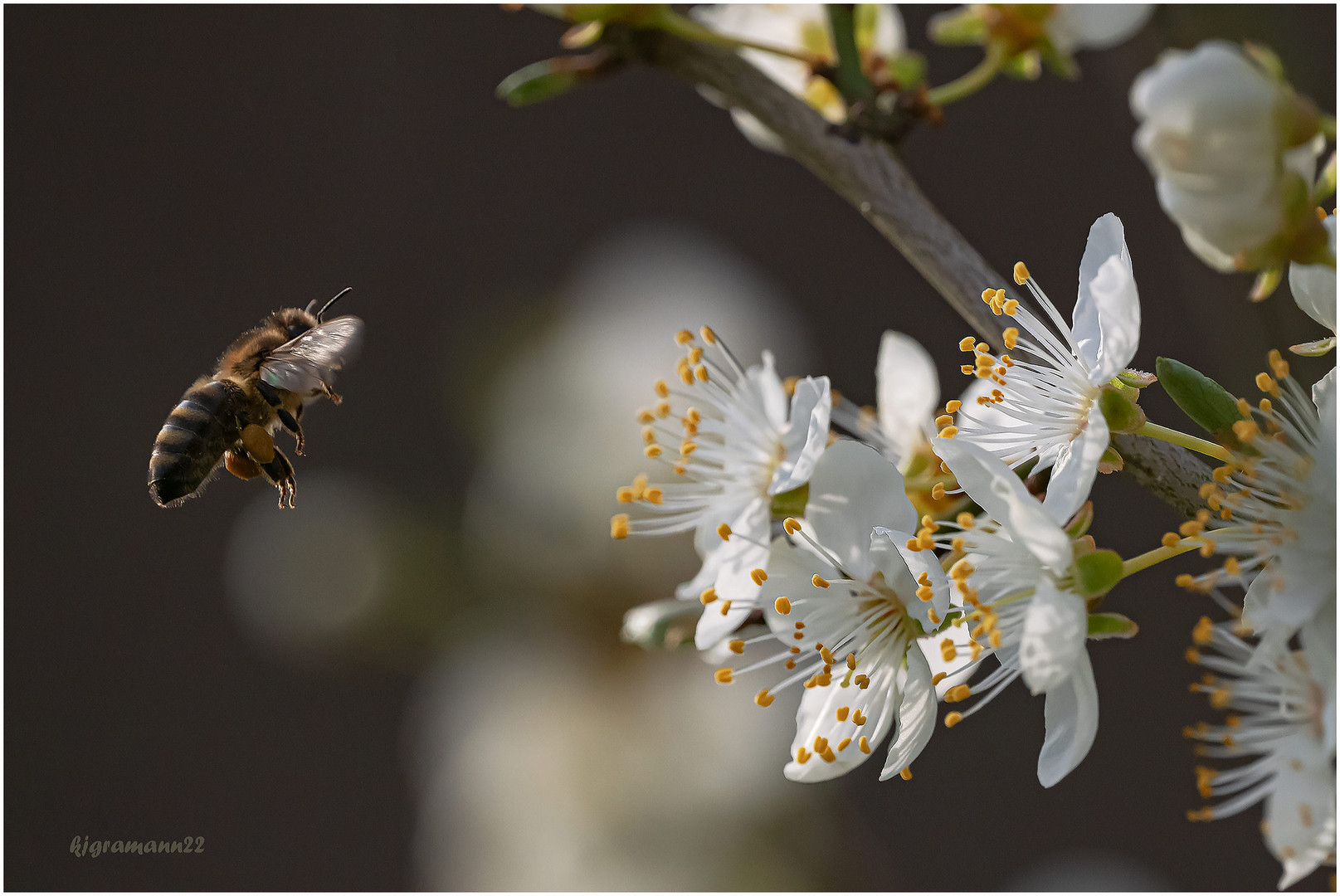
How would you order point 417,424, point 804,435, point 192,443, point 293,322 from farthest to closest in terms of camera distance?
point 417,424 → point 293,322 → point 192,443 → point 804,435

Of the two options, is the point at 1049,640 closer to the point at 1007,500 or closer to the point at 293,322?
the point at 1007,500

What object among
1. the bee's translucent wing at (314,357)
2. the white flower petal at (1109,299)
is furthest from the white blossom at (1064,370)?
the bee's translucent wing at (314,357)

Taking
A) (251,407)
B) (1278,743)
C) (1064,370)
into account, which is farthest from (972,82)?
(251,407)

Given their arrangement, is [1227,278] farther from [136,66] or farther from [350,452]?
[136,66]

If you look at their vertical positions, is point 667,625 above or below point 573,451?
below

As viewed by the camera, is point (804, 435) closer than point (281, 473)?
Yes

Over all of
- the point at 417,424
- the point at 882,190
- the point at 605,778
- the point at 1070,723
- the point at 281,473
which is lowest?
the point at 605,778
